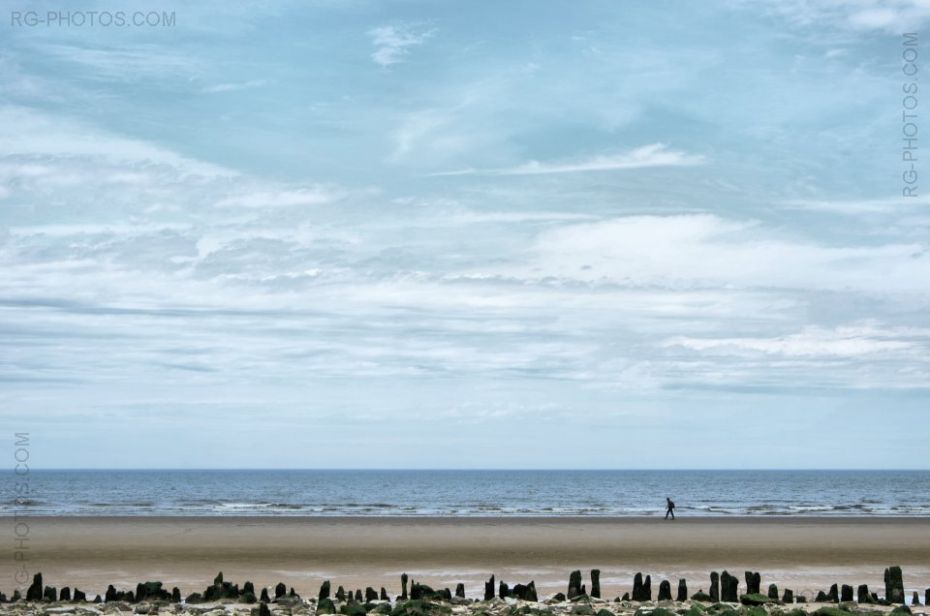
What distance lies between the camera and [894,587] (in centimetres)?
1909

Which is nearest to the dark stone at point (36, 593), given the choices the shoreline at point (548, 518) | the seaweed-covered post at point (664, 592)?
the seaweed-covered post at point (664, 592)

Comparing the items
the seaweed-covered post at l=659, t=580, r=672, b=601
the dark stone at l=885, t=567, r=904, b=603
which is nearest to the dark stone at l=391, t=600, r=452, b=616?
the seaweed-covered post at l=659, t=580, r=672, b=601

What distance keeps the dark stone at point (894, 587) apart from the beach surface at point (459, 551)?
11.5 ft

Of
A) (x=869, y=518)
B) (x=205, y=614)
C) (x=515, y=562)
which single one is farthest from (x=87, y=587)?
(x=869, y=518)

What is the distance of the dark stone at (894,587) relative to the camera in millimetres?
18891

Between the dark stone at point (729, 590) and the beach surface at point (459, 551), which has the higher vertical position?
the dark stone at point (729, 590)

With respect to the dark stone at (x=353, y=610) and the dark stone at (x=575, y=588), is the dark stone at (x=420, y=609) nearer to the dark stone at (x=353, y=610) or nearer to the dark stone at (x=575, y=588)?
the dark stone at (x=353, y=610)

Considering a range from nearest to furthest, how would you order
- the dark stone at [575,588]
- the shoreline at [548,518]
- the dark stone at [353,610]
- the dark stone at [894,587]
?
the dark stone at [353,610] → the dark stone at [894,587] → the dark stone at [575,588] → the shoreline at [548,518]

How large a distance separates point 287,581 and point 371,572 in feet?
11.0

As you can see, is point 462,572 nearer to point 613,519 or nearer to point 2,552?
point 2,552

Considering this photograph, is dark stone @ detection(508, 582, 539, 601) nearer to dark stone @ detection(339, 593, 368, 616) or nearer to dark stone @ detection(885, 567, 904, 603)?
dark stone @ detection(339, 593, 368, 616)

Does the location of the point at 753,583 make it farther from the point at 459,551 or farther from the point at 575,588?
the point at 459,551

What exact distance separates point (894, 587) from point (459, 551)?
59.1 ft

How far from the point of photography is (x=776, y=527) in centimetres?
4641
